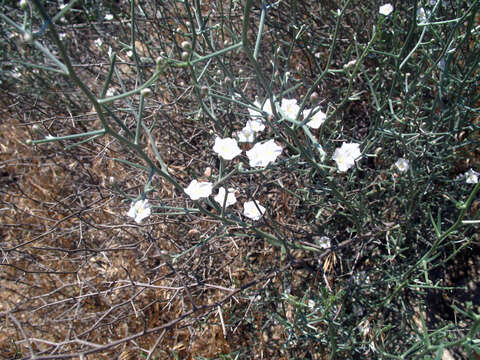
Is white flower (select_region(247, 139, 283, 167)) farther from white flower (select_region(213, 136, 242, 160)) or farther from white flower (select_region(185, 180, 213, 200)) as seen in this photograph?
white flower (select_region(185, 180, 213, 200))

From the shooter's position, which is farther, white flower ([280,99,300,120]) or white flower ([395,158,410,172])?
white flower ([395,158,410,172])

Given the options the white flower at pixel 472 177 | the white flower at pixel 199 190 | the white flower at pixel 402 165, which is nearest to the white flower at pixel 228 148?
the white flower at pixel 199 190

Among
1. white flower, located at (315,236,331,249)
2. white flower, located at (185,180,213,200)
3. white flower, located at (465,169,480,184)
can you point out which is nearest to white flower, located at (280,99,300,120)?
white flower, located at (185,180,213,200)

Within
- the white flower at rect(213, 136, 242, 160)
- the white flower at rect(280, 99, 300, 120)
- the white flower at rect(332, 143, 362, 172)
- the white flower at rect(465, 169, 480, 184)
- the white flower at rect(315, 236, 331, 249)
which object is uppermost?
the white flower at rect(280, 99, 300, 120)

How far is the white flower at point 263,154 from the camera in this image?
65.5 inches

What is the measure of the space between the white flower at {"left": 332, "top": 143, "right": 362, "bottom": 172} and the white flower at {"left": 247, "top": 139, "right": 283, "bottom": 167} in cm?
30

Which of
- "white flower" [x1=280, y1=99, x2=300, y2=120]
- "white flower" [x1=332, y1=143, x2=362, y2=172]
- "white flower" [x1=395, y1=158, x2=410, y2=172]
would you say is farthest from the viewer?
"white flower" [x1=395, y1=158, x2=410, y2=172]

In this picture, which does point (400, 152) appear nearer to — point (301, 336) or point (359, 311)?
point (359, 311)

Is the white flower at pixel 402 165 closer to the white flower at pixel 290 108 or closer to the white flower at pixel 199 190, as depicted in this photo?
the white flower at pixel 290 108

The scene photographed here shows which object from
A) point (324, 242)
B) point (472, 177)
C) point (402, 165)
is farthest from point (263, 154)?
point (472, 177)

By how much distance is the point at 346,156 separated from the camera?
1.80 m

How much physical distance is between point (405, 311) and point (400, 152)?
41.4 inches

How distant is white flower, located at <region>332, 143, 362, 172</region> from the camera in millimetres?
1751

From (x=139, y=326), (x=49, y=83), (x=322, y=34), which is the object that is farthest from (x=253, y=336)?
(x=49, y=83)
